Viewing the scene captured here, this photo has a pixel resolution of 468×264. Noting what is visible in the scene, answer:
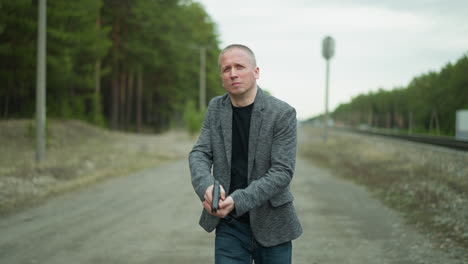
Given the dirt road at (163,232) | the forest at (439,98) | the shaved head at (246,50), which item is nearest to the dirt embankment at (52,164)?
the dirt road at (163,232)

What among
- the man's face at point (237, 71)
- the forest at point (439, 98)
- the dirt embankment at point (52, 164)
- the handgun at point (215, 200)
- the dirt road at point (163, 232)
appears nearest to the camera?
the handgun at point (215, 200)

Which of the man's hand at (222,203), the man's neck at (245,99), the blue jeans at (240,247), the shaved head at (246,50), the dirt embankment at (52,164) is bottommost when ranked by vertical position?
the dirt embankment at (52,164)

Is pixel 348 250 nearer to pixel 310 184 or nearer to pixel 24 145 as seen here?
pixel 310 184

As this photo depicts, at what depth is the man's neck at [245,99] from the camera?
2.69 m

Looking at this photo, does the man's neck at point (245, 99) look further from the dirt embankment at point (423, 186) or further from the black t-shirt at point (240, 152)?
the dirt embankment at point (423, 186)

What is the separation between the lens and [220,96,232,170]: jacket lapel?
2623mm

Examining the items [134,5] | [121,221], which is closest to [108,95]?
[134,5]

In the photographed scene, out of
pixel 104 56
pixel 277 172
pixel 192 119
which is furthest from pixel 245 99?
pixel 104 56

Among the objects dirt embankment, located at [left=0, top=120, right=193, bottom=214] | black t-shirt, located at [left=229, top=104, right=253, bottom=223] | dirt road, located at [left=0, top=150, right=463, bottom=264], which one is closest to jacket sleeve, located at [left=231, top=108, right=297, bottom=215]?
black t-shirt, located at [left=229, top=104, right=253, bottom=223]

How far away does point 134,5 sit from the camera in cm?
3516

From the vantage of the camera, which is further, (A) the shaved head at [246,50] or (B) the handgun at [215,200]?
(A) the shaved head at [246,50]

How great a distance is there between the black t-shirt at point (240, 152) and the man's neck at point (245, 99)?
0.15ft

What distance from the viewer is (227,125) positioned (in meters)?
2.66

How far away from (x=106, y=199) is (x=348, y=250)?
18.1 ft
